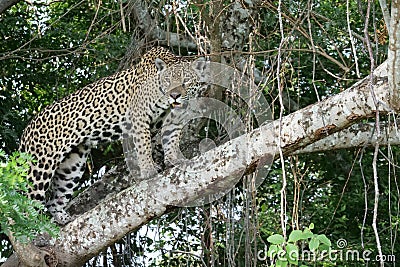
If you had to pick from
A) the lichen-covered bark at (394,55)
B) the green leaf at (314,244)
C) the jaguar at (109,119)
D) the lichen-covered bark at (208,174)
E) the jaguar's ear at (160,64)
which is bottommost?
the green leaf at (314,244)

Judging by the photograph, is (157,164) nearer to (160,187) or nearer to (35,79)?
(160,187)

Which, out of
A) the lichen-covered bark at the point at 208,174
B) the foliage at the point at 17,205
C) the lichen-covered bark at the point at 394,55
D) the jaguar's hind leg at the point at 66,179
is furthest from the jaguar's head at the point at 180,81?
the foliage at the point at 17,205

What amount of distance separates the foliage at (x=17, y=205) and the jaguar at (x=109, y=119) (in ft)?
7.24

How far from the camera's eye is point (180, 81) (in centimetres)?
554

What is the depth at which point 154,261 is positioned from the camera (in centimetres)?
695

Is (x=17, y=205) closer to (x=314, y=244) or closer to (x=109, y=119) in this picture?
(x=314, y=244)

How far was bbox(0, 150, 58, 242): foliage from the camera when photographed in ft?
9.34

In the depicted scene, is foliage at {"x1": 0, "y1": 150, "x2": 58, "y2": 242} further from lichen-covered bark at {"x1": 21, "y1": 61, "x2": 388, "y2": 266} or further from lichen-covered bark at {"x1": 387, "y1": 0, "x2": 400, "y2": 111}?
lichen-covered bark at {"x1": 387, "y1": 0, "x2": 400, "y2": 111}

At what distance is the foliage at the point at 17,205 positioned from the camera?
2.85 metres

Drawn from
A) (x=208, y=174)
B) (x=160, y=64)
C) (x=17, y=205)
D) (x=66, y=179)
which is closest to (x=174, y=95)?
(x=160, y=64)

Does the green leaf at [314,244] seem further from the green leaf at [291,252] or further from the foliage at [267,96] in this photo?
the foliage at [267,96]

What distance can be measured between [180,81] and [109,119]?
559 millimetres

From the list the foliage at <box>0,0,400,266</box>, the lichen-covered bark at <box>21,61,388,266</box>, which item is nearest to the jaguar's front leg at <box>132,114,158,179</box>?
the lichen-covered bark at <box>21,61,388,266</box>

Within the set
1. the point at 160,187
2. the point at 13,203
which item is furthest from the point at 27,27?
the point at 13,203
